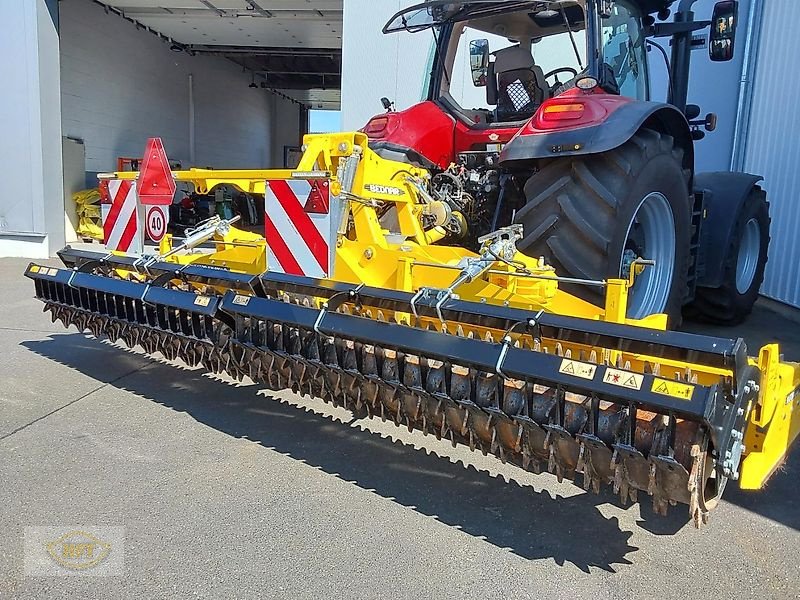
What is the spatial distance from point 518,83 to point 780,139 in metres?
4.64

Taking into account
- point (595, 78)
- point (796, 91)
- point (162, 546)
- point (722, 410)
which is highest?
point (796, 91)

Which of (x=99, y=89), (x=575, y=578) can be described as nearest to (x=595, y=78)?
(x=575, y=578)

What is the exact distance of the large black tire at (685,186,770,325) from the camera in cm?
534

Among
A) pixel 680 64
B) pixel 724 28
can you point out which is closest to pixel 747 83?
pixel 680 64

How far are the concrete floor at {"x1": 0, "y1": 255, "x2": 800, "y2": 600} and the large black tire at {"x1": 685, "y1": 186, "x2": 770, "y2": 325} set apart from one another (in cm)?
274

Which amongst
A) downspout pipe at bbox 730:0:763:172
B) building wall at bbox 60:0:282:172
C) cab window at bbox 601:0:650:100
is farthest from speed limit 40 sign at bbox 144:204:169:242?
building wall at bbox 60:0:282:172

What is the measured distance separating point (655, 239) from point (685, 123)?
707 millimetres

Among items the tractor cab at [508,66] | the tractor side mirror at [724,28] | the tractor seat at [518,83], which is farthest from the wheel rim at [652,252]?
the tractor side mirror at [724,28]

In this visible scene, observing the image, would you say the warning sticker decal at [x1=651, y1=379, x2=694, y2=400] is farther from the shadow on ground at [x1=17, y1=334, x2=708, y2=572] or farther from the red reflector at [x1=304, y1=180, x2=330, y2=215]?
the red reflector at [x1=304, y1=180, x2=330, y2=215]

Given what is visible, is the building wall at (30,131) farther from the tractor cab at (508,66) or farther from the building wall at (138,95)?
the tractor cab at (508,66)

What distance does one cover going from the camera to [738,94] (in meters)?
8.56

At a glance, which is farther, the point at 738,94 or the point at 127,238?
the point at 738,94

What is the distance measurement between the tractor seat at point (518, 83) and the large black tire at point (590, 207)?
1.18 metres

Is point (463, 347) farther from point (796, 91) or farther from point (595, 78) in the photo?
point (796, 91)
